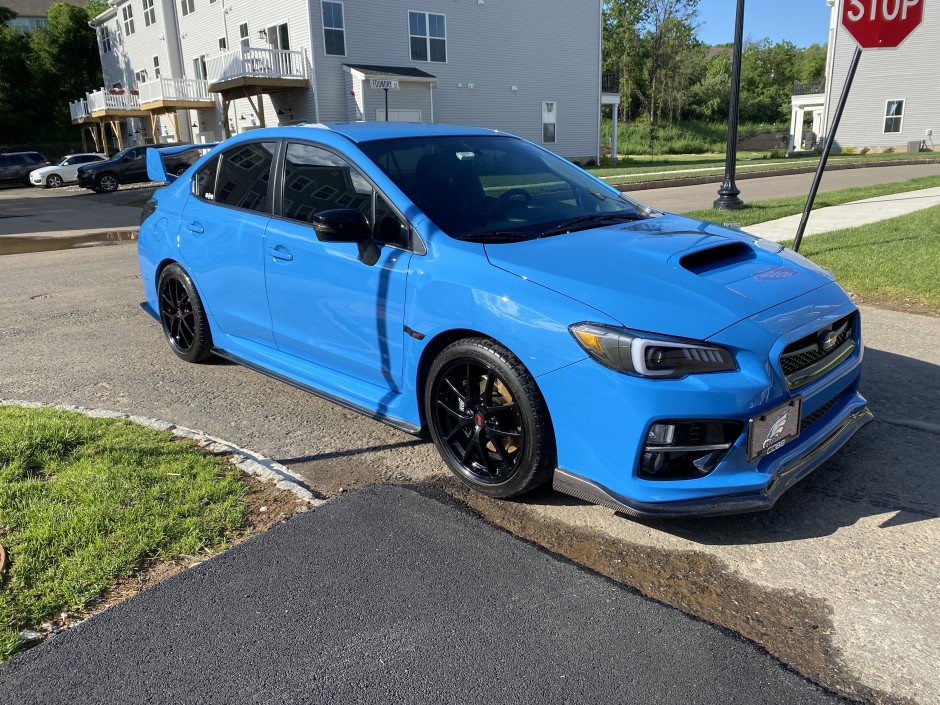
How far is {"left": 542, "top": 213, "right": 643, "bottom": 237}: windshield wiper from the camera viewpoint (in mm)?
3878

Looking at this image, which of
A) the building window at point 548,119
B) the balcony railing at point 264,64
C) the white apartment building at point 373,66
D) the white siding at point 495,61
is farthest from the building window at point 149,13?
the building window at point 548,119

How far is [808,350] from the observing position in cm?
324

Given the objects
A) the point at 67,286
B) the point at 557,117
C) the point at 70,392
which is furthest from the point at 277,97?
the point at 70,392

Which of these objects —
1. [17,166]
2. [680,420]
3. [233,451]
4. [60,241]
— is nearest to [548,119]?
[60,241]

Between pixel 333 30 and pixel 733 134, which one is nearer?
pixel 733 134

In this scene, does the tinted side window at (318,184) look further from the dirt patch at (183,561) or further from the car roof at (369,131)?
the dirt patch at (183,561)

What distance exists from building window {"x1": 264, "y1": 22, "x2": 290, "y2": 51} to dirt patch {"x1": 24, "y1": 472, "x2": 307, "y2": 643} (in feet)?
88.6

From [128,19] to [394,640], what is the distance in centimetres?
4699

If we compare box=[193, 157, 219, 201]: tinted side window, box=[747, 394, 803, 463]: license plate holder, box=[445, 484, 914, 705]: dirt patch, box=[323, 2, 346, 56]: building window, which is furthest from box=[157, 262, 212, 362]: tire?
box=[323, 2, 346, 56]: building window

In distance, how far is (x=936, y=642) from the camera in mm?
2527

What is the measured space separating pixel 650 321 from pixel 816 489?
136cm

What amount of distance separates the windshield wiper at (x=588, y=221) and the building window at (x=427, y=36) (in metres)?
26.8

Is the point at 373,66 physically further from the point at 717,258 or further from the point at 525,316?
the point at 525,316

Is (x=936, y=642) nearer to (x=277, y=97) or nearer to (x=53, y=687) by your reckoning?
(x=53, y=687)
